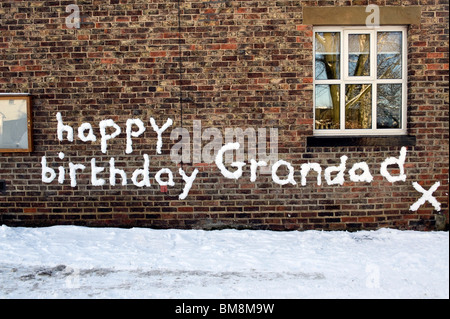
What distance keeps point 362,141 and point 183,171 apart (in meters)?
2.49

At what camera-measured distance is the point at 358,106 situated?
5176mm

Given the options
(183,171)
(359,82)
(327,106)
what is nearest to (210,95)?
(183,171)

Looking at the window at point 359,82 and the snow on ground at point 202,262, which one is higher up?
the window at point 359,82

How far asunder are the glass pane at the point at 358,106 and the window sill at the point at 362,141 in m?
0.26

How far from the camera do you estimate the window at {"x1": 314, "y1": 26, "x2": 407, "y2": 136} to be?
16.8 ft

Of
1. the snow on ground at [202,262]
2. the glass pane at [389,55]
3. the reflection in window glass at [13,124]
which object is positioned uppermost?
the glass pane at [389,55]

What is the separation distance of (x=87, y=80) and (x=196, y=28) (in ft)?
5.48

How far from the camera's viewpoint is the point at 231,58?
502 cm

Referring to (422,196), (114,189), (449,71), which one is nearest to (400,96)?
(449,71)

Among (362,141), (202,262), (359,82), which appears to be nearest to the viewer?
(202,262)

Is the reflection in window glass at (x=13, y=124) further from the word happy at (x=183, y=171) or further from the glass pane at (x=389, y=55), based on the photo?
the glass pane at (x=389, y=55)

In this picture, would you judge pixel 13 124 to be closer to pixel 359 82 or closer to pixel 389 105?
pixel 359 82

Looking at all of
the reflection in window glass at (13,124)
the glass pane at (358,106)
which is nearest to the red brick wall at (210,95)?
the reflection in window glass at (13,124)

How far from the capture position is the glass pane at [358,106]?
16.9ft
